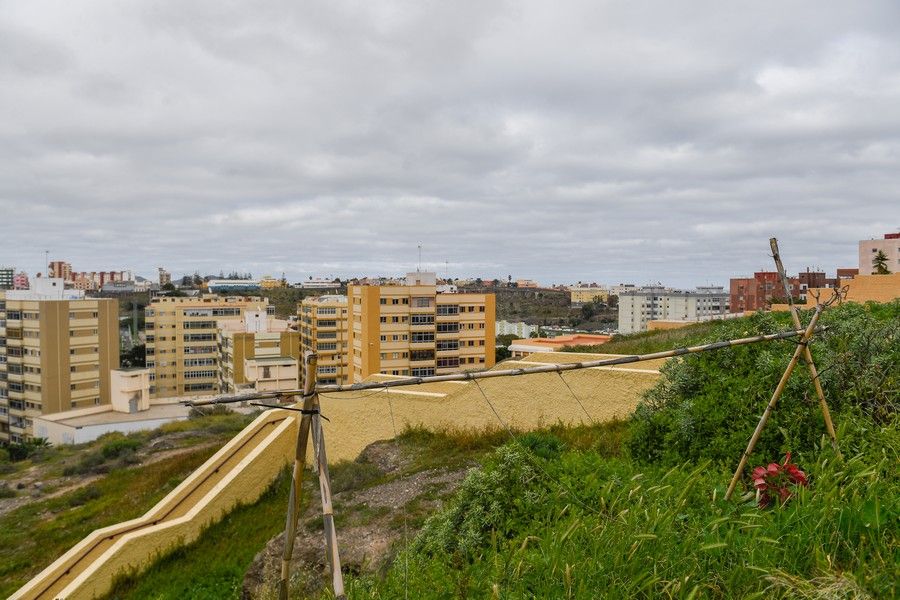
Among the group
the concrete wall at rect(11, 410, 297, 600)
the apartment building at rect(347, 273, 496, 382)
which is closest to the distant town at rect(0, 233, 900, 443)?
the apartment building at rect(347, 273, 496, 382)

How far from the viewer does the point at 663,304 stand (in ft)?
295

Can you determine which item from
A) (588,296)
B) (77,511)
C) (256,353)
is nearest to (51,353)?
→ (256,353)

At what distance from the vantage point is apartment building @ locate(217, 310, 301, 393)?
133ft

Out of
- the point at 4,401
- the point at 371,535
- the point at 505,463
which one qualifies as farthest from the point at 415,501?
the point at 4,401

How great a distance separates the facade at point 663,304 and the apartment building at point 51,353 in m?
68.8

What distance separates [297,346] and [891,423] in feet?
166

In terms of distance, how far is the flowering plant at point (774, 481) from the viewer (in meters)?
3.44

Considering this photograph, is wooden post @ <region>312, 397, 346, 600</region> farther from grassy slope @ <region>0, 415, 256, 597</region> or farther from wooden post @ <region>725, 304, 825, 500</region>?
grassy slope @ <region>0, 415, 256, 597</region>

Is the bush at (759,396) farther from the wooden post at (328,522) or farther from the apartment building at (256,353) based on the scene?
the apartment building at (256,353)

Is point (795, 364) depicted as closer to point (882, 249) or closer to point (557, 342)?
point (557, 342)

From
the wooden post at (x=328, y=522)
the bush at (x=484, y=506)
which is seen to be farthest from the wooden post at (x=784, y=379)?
the wooden post at (x=328, y=522)

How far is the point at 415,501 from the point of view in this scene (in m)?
7.51

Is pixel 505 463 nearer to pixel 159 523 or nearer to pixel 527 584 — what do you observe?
pixel 527 584

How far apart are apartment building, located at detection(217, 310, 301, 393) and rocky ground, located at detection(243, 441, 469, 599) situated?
3277 cm
